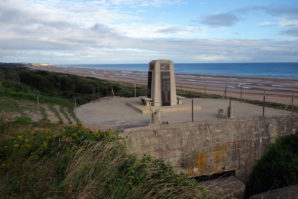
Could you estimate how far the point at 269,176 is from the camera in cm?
920

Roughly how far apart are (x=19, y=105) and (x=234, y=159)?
376 inches

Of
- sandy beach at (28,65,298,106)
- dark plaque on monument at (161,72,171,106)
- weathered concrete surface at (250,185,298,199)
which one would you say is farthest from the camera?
sandy beach at (28,65,298,106)

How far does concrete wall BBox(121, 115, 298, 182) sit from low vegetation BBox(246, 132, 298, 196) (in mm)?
284

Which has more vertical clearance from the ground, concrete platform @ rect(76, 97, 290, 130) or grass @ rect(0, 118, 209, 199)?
grass @ rect(0, 118, 209, 199)

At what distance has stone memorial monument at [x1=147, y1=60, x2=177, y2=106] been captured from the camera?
43.1 feet

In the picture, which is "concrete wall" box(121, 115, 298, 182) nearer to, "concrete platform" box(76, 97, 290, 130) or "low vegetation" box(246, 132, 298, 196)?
"low vegetation" box(246, 132, 298, 196)

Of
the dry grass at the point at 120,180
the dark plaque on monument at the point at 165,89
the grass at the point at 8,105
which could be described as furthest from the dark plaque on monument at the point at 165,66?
the dry grass at the point at 120,180

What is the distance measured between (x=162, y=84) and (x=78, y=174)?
398 inches

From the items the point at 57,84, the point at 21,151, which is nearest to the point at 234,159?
the point at 21,151

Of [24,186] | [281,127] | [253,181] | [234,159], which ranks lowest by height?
[253,181]

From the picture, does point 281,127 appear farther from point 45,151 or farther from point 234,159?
point 45,151

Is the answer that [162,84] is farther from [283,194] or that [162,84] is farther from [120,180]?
[120,180]

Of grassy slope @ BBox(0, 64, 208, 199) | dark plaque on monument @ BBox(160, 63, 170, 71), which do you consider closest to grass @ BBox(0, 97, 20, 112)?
grassy slope @ BBox(0, 64, 208, 199)

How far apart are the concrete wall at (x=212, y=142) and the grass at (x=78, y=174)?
3.60m
